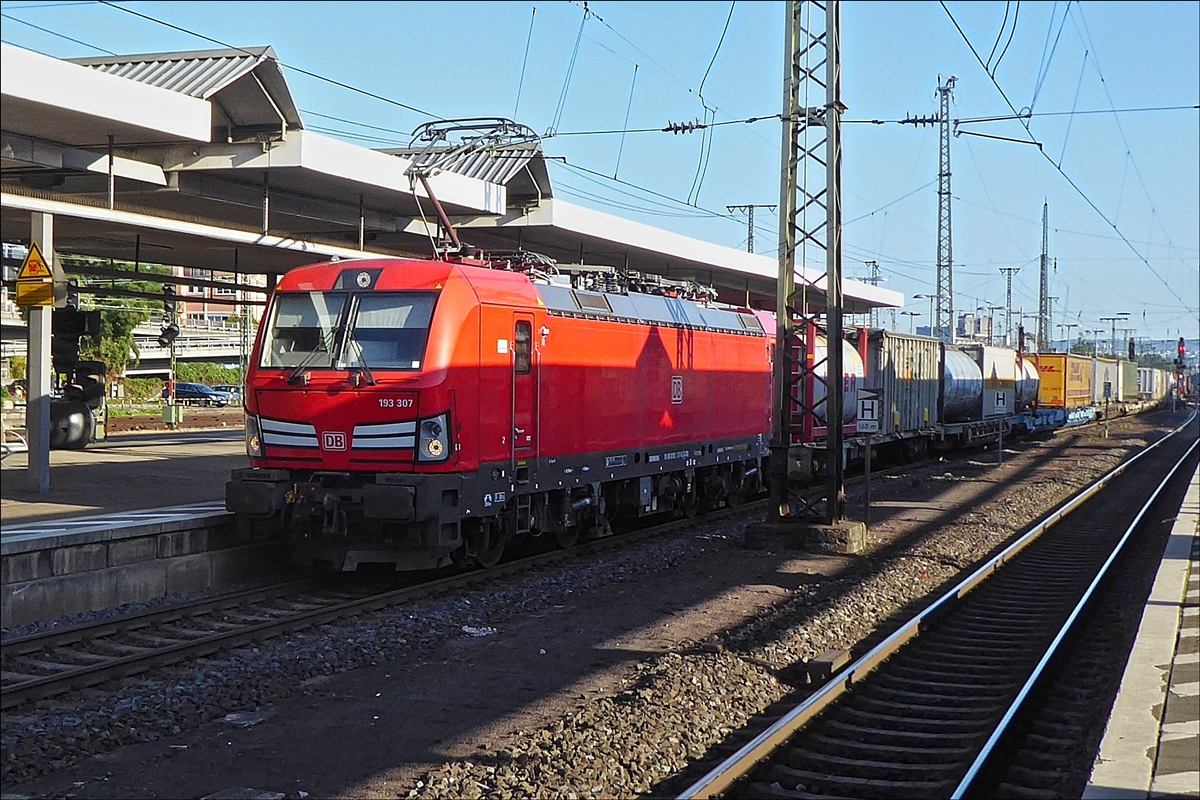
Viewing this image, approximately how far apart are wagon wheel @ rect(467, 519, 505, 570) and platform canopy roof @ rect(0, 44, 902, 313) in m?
5.17

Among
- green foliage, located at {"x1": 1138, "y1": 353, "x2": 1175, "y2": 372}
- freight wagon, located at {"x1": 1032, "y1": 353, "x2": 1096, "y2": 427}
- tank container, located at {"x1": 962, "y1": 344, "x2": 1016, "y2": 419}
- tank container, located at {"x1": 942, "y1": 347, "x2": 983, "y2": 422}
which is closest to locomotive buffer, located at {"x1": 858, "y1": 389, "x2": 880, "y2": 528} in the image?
tank container, located at {"x1": 942, "y1": 347, "x2": 983, "y2": 422}

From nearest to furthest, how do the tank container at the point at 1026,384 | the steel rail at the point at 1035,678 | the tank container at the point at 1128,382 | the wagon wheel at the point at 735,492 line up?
the steel rail at the point at 1035,678 < the wagon wheel at the point at 735,492 < the tank container at the point at 1026,384 < the tank container at the point at 1128,382

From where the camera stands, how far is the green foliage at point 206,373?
69438mm

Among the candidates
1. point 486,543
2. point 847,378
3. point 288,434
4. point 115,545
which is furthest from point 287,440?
point 847,378

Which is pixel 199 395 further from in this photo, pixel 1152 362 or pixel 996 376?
pixel 1152 362

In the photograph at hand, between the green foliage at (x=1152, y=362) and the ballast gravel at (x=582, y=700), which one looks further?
the green foliage at (x=1152, y=362)

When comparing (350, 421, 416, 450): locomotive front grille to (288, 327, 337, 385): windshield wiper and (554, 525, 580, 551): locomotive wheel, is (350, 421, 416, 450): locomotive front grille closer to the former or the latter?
(288, 327, 337, 385): windshield wiper

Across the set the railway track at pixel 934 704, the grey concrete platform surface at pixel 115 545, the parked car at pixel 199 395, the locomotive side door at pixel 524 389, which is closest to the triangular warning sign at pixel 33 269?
the grey concrete platform surface at pixel 115 545

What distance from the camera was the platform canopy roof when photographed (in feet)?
39.8

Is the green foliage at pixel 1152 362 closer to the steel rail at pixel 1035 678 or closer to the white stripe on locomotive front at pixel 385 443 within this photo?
the steel rail at pixel 1035 678

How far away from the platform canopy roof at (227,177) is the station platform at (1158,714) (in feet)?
25.9

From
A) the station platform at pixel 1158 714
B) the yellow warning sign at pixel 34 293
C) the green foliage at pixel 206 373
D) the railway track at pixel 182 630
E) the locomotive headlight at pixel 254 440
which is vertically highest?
the yellow warning sign at pixel 34 293

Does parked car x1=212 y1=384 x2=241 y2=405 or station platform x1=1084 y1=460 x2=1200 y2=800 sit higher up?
parked car x1=212 y1=384 x2=241 y2=405

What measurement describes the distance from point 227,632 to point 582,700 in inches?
145
